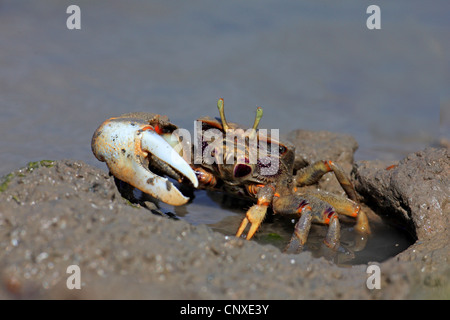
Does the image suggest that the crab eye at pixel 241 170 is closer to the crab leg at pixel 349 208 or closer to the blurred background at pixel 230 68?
the crab leg at pixel 349 208

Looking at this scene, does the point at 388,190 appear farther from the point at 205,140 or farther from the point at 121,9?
the point at 121,9

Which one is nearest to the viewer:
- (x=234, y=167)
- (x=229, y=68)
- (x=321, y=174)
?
(x=234, y=167)

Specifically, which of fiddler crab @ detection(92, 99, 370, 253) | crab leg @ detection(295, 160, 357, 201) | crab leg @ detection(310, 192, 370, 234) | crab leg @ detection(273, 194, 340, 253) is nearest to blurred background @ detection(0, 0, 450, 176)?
fiddler crab @ detection(92, 99, 370, 253)

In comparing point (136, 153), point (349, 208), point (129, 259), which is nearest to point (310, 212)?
point (349, 208)

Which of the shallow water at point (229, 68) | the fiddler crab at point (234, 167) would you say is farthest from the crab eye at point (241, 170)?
the shallow water at point (229, 68)

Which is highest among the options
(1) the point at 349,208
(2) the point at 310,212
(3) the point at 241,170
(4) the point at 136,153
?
(4) the point at 136,153

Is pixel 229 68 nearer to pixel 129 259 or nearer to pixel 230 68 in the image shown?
pixel 230 68
